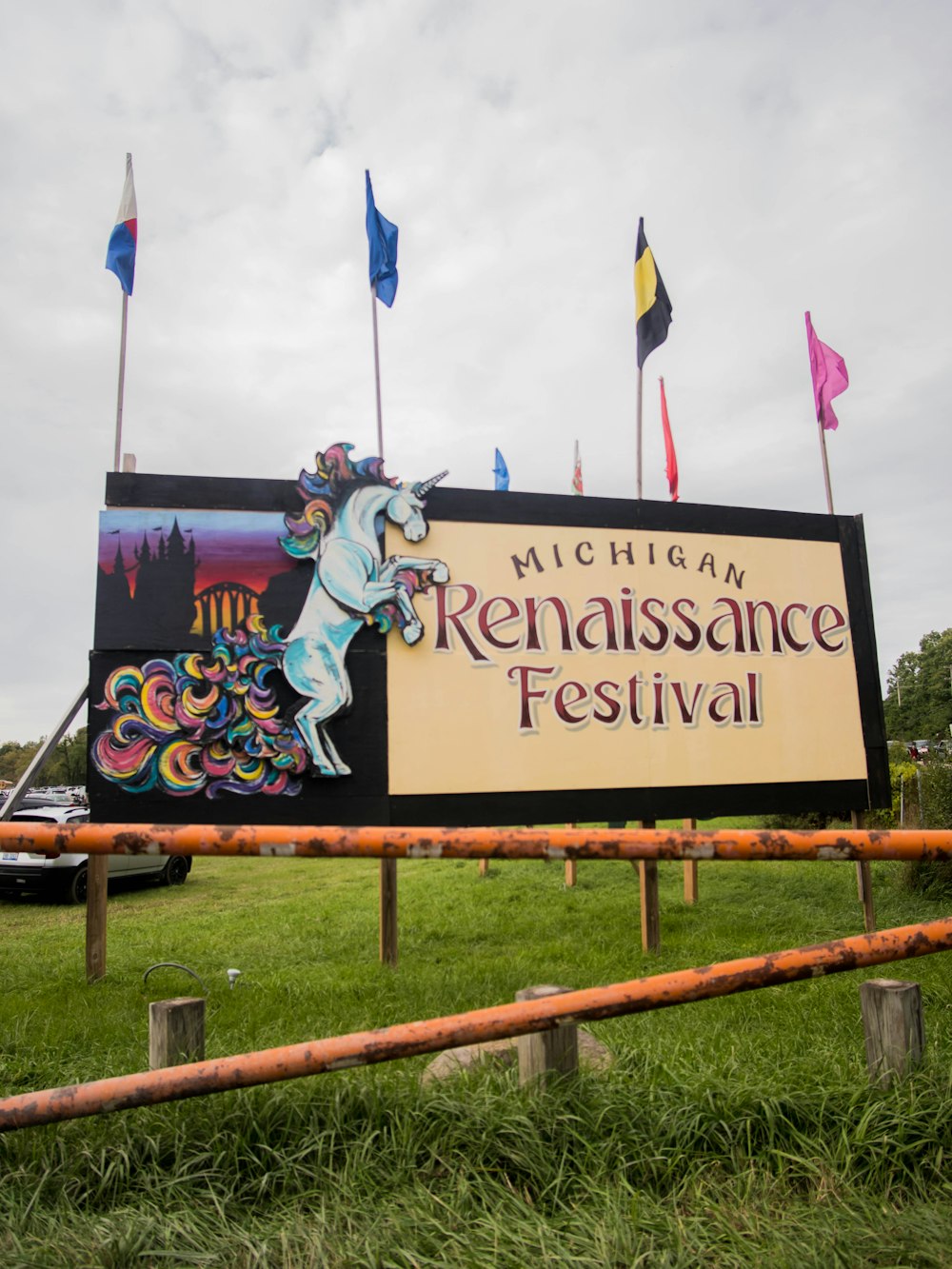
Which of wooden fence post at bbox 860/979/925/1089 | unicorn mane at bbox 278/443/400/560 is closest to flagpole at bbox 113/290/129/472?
unicorn mane at bbox 278/443/400/560

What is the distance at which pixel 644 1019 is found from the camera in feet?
16.3

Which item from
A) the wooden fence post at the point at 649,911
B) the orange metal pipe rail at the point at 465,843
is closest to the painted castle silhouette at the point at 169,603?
the wooden fence post at the point at 649,911

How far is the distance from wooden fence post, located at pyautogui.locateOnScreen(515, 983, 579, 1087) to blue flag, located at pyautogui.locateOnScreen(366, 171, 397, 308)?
29.3 ft

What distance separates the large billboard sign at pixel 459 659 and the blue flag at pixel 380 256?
11.5 ft

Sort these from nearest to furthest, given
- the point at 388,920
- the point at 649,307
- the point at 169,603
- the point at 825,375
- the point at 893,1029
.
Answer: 1. the point at 893,1029
2. the point at 169,603
3. the point at 388,920
4. the point at 649,307
5. the point at 825,375

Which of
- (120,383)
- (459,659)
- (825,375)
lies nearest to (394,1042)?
(459,659)

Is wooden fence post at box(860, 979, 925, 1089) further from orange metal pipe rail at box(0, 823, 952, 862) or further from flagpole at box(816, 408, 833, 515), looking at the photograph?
flagpole at box(816, 408, 833, 515)

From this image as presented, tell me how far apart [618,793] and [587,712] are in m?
0.75

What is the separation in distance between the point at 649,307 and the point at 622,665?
4.63 m

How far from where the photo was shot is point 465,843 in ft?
8.11

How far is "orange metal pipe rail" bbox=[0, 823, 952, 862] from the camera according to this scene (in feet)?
8.02

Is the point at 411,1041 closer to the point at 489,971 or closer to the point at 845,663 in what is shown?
the point at 489,971

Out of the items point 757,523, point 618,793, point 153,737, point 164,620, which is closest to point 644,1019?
point 618,793

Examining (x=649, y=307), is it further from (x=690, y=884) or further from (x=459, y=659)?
(x=690, y=884)
